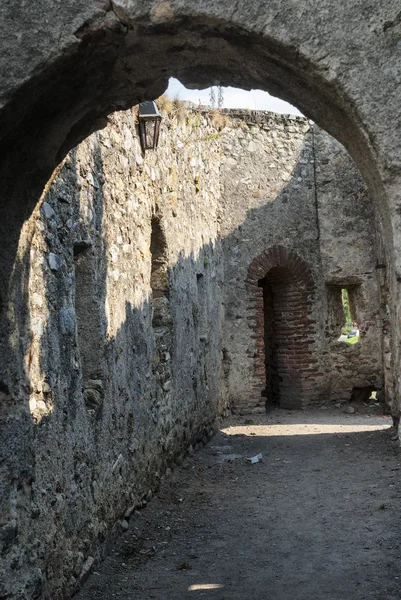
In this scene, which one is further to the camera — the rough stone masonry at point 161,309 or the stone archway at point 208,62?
the rough stone masonry at point 161,309

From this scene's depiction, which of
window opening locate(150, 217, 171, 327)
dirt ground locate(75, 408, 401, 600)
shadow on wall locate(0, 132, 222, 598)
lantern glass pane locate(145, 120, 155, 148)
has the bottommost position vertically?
dirt ground locate(75, 408, 401, 600)

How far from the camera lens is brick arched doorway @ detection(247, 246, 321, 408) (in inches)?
434

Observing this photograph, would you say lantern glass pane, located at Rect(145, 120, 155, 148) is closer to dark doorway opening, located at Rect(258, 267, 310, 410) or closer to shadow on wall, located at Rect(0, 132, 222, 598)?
shadow on wall, located at Rect(0, 132, 222, 598)

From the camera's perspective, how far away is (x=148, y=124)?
617 cm

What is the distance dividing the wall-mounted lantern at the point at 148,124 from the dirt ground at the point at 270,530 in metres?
3.20

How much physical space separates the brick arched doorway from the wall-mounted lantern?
16.6 ft

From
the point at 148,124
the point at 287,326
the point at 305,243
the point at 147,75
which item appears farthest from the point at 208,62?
the point at 287,326

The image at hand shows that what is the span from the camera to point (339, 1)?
89.8 inches

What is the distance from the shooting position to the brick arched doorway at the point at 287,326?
36.1 ft

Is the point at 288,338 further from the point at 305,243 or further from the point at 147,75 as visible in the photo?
the point at 147,75

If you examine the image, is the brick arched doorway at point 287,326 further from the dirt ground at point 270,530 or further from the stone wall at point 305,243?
the dirt ground at point 270,530

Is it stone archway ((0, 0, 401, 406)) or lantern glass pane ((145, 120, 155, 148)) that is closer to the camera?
stone archway ((0, 0, 401, 406))

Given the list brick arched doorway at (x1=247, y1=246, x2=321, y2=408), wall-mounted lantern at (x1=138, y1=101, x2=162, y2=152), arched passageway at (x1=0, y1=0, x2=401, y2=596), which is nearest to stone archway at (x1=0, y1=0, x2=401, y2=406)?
arched passageway at (x1=0, y1=0, x2=401, y2=596)

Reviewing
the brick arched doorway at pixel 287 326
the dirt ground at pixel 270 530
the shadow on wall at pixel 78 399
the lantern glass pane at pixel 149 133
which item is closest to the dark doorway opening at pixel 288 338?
the brick arched doorway at pixel 287 326
